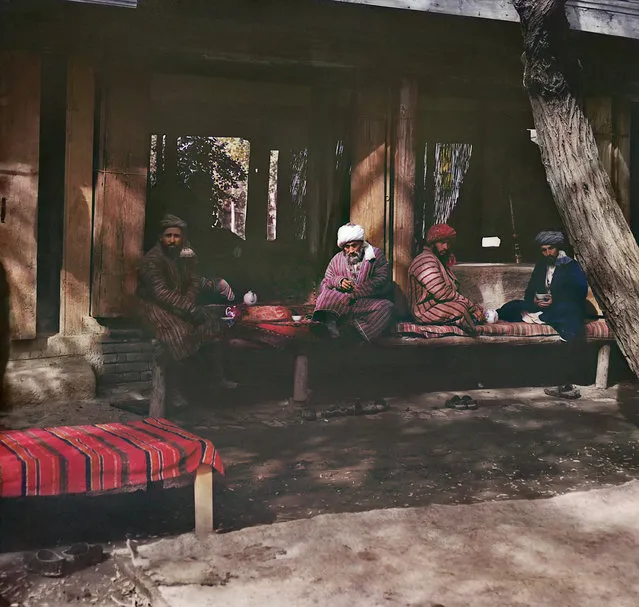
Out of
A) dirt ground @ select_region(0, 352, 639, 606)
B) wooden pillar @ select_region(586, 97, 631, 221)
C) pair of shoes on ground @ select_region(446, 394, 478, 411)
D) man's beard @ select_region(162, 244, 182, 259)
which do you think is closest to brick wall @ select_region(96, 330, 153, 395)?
dirt ground @ select_region(0, 352, 639, 606)

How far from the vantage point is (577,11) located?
28.9 ft

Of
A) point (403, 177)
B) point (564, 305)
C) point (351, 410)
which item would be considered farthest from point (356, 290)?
point (564, 305)

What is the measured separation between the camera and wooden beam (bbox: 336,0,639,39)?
320 inches

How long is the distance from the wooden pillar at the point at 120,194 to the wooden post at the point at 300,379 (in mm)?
1712

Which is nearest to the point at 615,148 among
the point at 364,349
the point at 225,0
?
the point at 364,349

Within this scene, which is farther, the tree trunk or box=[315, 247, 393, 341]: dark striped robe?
box=[315, 247, 393, 341]: dark striped robe

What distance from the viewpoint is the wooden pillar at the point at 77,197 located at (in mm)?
7762

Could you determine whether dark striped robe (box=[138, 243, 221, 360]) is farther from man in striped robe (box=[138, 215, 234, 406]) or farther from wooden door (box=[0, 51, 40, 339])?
wooden door (box=[0, 51, 40, 339])

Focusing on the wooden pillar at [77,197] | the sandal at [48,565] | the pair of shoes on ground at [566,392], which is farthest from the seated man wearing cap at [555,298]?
the sandal at [48,565]

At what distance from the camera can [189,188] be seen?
49.2 ft

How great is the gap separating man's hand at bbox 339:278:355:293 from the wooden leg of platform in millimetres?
3915

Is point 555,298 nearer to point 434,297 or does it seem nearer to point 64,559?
point 434,297

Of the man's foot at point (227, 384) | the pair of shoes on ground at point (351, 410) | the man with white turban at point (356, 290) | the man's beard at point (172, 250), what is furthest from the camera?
the man's foot at point (227, 384)

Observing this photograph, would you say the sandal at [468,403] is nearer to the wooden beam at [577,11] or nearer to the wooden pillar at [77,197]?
the wooden pillar at [77,197]
